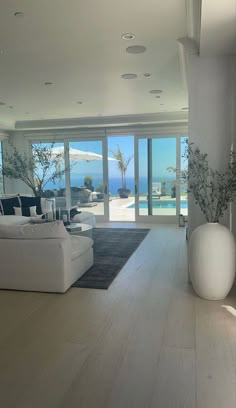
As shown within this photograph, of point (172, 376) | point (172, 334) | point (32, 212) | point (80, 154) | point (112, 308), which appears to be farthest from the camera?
point (80, 154)

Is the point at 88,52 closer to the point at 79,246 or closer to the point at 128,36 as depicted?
the point at 128,36

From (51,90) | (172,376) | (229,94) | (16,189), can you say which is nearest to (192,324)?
(172,376)

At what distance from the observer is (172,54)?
423 centimetres

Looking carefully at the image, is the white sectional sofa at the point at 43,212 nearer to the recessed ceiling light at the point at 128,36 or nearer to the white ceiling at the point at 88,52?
the white ceiling at the point at 88,52

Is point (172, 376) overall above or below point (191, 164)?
below

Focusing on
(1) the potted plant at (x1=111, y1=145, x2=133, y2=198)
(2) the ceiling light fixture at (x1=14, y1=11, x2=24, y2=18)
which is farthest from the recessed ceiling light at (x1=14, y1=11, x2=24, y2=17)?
(1) the potted plant at (x1=111, y1=145, x2=133, y2=198)

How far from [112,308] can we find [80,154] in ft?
23.0

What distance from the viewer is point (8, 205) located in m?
7.83

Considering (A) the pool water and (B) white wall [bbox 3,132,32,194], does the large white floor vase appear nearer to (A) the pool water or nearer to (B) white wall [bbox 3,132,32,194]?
(A) the pool water

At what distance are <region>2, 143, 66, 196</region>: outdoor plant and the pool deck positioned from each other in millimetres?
1433

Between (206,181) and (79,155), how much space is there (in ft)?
20.8

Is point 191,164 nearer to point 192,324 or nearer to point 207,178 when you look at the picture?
point 207,178

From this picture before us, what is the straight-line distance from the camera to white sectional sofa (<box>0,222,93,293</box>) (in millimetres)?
3779

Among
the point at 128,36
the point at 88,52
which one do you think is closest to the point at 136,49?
the point at 128,36
